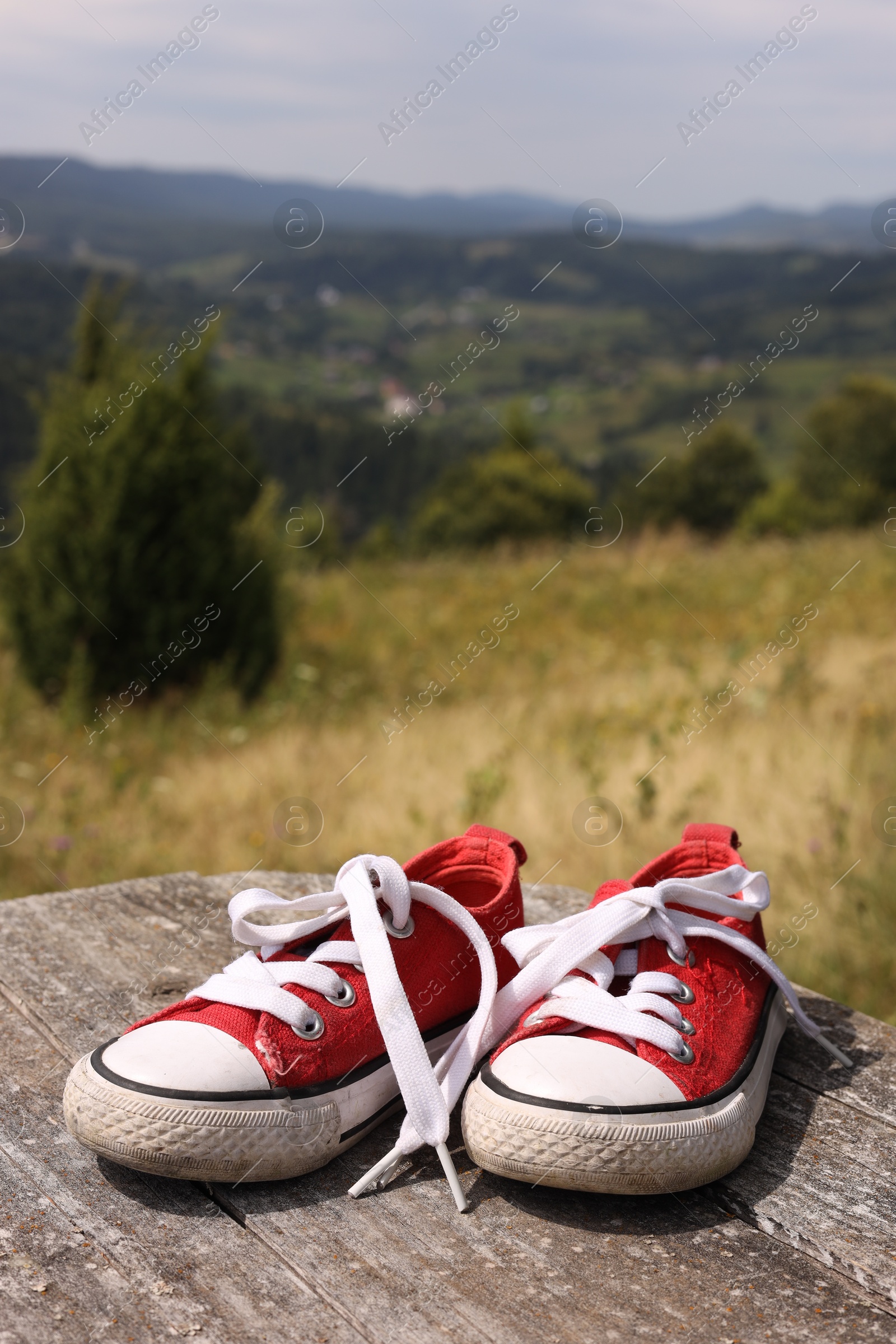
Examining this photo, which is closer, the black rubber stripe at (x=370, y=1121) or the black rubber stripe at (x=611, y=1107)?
the black rubber stripe at (x=611, y=1107)

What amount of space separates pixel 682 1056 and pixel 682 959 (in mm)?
161


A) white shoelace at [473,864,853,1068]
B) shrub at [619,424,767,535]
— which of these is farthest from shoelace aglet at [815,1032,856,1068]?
shrub at [619,424,767,535]

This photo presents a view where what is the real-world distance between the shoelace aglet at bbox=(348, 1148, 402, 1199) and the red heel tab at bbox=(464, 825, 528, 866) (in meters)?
0.41

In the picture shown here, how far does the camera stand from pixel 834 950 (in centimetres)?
289

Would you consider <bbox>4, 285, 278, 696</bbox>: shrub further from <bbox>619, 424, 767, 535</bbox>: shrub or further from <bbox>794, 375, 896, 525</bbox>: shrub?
<bbox>619, 424, 767, 535</bbox>: shrub

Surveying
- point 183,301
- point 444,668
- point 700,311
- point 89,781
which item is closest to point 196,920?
point 89,781

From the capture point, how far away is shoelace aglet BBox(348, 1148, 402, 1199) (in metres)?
1.09

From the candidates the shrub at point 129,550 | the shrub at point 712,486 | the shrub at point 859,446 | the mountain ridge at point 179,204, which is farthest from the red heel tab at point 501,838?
the mountain ridge at point 179,204

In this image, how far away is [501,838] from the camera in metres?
1.39

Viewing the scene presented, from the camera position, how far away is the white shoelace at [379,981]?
1133 millimetres

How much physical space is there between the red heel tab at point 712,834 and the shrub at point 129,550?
18.5ft

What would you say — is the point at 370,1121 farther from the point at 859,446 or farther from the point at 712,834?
the point at 859,446

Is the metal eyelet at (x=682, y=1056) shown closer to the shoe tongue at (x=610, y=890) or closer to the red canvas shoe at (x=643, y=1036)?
the red canvas shoe at (x=643, y=1036)

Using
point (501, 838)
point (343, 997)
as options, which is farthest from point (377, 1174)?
point (501, 838)
